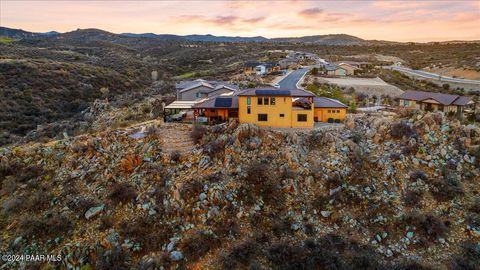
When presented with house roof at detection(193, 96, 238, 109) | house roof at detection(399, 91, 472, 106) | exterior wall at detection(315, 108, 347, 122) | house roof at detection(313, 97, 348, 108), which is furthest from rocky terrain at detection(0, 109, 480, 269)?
house roof at detection(399, 91, 472, 106)

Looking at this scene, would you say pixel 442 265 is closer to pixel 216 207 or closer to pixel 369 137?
pixel 369 137

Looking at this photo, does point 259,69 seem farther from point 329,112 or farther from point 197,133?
point 197,133

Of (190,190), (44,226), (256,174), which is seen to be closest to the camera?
(44,226)

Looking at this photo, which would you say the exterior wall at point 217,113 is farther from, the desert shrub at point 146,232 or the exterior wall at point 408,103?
the exterior wall at point 408,103

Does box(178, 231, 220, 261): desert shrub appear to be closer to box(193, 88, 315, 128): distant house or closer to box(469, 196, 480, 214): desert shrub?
box(193, 88, 315, 128): distant house

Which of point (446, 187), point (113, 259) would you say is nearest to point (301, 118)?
point (446, 187)

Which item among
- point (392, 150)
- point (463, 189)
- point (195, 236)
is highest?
point (392, 150)

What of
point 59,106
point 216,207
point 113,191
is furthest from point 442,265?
point 59,106
